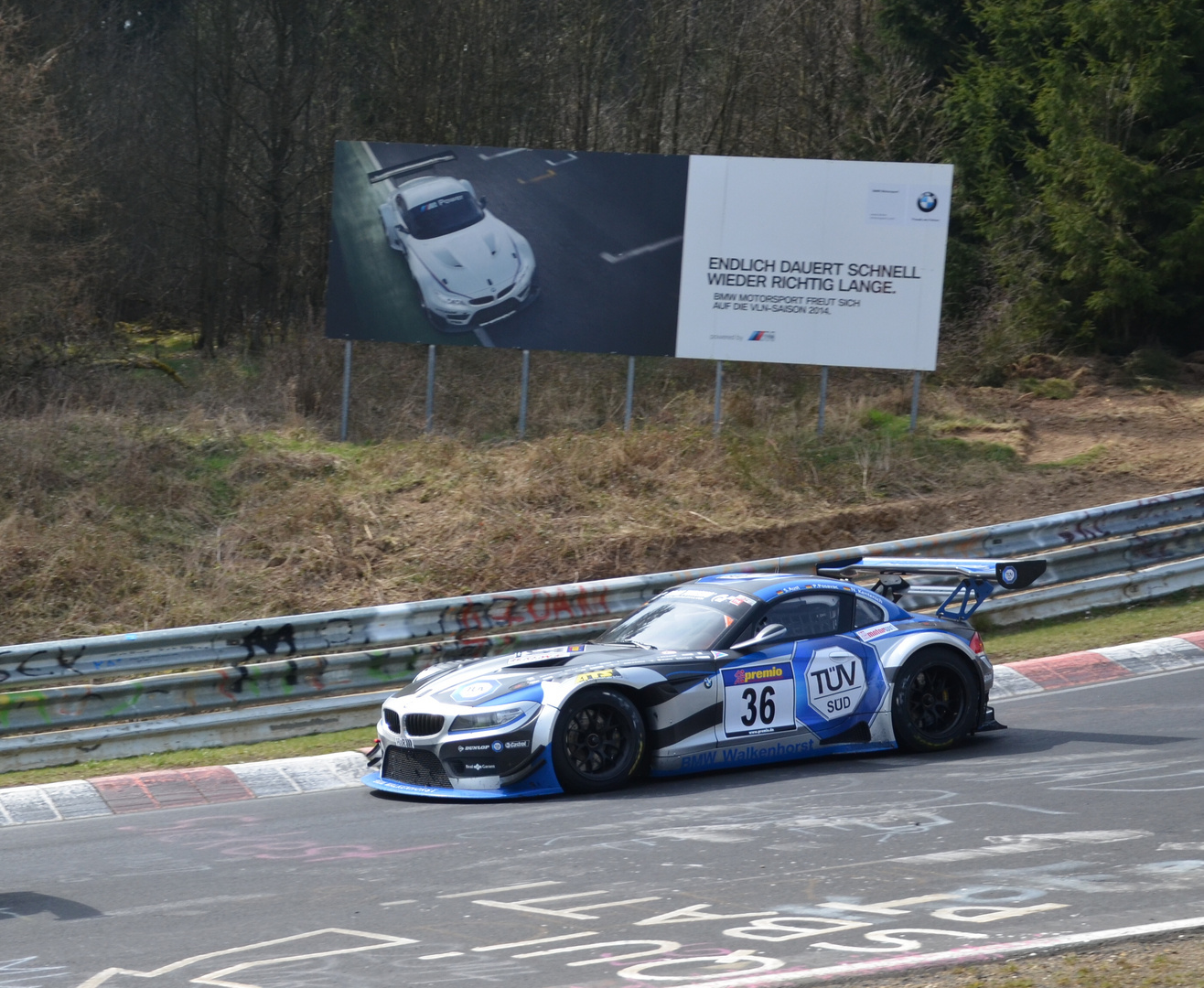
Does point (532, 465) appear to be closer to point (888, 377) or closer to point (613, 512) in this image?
point (613, 512)

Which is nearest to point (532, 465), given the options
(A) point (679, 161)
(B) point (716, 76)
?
(A) point (679, 161)

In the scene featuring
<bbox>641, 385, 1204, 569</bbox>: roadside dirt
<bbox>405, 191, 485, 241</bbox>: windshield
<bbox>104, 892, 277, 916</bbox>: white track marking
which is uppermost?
<bbox>405, 191, 485, 241</bbox>: windshield

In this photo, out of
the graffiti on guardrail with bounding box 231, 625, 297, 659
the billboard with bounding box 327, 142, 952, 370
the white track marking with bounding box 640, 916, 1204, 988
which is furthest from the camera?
the billboard with bounding box 327, 142, 952, 370

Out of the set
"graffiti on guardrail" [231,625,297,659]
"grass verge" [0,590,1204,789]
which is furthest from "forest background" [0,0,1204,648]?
"graffiti on guardrail" [231,625,297,659]

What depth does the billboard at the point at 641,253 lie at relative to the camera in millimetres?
18781

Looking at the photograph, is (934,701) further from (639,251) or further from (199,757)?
(639,251)

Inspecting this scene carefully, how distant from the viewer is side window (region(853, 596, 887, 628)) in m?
9.96

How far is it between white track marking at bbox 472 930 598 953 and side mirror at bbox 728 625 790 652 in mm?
3618

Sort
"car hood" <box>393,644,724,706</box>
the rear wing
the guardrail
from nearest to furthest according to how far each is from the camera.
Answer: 1. "car hood" <box>393,644,724,706</box>
2. the rear wing
3. the guardrail

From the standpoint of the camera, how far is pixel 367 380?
903 inches

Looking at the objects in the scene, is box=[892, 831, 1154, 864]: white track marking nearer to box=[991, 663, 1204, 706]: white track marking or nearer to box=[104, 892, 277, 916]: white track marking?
box=[104, 892, 277, 916]: white track marking

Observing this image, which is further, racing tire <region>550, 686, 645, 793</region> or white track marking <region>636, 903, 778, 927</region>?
racing tire <region>550, 686, 645, 793</region>

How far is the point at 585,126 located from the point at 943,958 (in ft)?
92.4

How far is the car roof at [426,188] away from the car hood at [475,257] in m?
0.57
